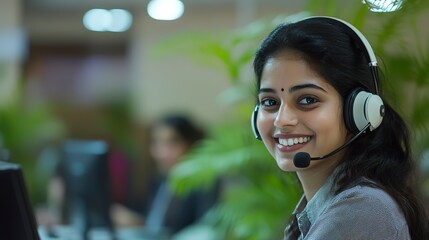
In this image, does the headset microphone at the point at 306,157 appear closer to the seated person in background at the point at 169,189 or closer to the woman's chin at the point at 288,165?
the woman's chin at the point at 288,165

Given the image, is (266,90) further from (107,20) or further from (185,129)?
(107,20)

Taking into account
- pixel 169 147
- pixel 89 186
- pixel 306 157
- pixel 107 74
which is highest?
pixel 306 157

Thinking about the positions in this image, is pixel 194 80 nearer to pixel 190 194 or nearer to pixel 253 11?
pixel 253 11

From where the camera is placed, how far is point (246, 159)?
268 cm

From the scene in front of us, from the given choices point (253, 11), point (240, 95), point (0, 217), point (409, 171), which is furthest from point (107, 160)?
point (253, 11)

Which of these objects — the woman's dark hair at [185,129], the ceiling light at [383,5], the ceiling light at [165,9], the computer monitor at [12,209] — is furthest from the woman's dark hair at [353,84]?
the ceiling light at [165,9]

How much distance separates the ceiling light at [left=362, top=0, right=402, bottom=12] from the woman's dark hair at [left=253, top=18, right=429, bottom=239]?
355 millimetres

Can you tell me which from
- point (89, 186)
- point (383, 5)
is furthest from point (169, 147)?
point (383, 5)

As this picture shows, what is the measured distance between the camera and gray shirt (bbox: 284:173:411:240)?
1147mm

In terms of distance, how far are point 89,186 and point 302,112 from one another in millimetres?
1897

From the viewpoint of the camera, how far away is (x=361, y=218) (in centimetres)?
115

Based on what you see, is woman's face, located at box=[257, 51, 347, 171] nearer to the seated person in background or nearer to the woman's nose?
the woman's nose

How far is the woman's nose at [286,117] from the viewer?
126 cm

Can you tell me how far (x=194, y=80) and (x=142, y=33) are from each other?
2.34ft
